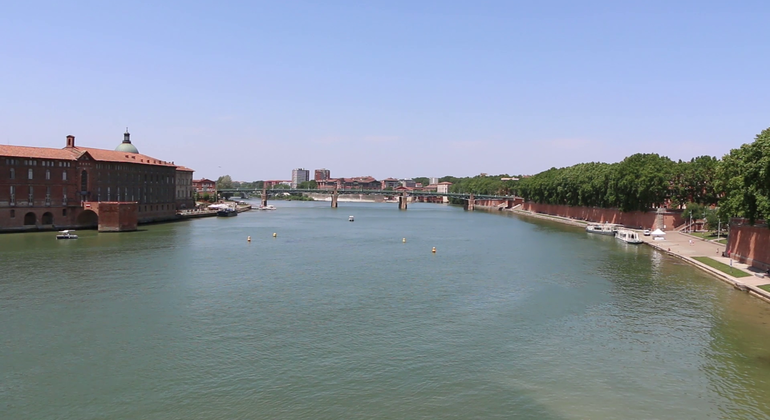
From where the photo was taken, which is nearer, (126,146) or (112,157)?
(112,157)

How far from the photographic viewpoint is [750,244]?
174 feet

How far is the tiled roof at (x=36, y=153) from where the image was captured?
8619 centimetres

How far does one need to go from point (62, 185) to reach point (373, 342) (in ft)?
263

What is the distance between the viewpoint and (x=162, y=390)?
24.3 m

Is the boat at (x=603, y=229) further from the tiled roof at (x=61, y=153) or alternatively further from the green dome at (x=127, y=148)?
the green dome at (x=127, y=148)

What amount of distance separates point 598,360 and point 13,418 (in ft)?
84.4

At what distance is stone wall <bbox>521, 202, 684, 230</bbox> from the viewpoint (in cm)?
9638

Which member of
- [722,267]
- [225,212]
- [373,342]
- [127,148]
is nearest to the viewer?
[373,342]

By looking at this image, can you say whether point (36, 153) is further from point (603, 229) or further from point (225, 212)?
point (603, 229)

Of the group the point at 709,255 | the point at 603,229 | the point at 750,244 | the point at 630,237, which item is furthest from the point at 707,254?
the point at 603,229

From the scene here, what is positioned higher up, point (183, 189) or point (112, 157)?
point (112, 157)

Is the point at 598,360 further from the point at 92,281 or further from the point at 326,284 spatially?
the point at 92,281

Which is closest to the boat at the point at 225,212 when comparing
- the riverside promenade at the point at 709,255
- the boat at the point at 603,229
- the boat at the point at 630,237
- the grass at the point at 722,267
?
the boat at the point at 603,229

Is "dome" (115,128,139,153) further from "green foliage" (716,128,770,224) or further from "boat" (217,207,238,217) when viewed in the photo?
"green foliage" (716,128,770,224)
